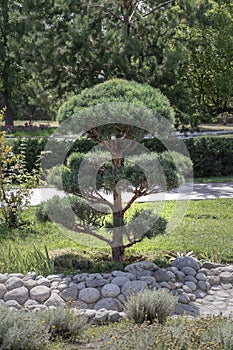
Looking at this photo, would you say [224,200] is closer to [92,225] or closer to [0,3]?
[92,225]

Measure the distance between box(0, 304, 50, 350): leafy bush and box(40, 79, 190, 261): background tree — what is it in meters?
1.87

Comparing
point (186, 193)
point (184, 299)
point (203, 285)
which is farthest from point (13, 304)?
point (186, 193)

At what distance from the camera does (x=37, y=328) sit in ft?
11.9

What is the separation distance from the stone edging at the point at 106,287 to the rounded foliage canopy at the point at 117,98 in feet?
5.10

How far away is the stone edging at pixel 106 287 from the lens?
474 cm

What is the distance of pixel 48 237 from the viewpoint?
716 cm

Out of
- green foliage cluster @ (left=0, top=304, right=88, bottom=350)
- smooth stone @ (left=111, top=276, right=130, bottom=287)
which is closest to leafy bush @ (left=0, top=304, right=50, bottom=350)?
green foliage cluster @ (left=0, top=304, right=88, bottom=350)

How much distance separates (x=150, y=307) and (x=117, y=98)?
2089 millimetres

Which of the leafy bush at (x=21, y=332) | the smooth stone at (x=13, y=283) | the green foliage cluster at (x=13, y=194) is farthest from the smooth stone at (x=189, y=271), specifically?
the green foliage cluster at (x=13, y=194)

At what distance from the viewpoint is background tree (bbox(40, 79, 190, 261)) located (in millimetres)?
5219

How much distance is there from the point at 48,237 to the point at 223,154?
6.33m

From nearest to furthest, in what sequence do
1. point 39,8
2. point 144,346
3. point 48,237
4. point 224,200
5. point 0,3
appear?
point 144,346, point 48,237, point 224,200, point 39,8, point 0,3

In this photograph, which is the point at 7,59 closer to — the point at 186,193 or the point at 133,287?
the point at 186,193

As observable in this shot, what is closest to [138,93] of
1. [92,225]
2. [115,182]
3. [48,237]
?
[115,182]
